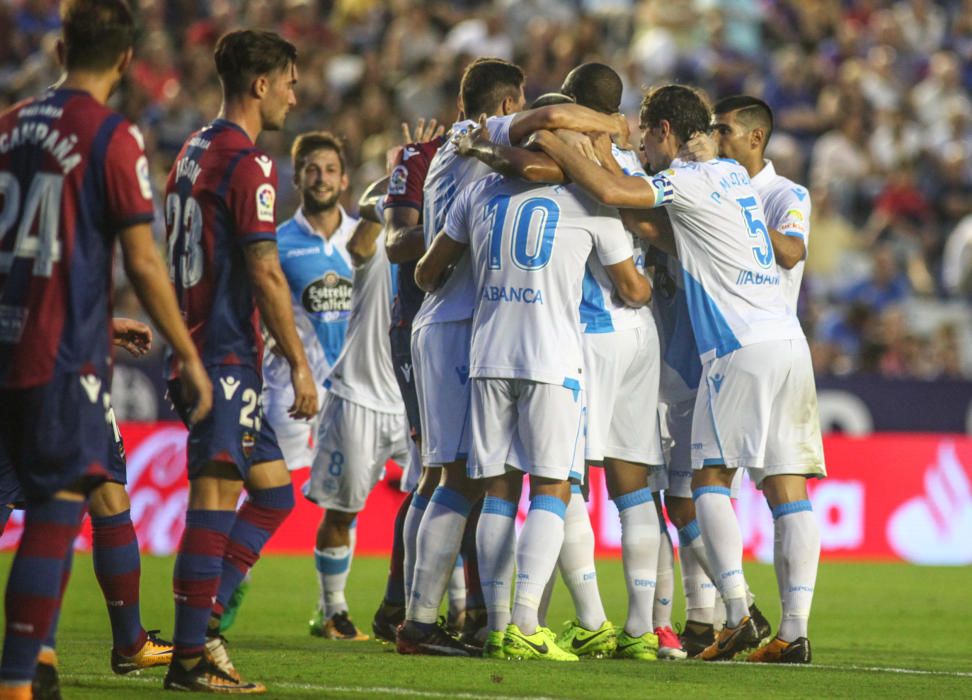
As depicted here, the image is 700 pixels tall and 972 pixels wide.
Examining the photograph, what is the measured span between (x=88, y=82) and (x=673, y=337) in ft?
12.4

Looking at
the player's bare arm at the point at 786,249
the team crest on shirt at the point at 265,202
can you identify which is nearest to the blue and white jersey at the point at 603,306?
the player's bare arm at the point at 786,249

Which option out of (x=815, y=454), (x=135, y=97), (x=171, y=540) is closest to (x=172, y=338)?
(x=815, y=454)

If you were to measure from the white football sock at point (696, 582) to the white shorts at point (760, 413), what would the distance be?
0.56 m

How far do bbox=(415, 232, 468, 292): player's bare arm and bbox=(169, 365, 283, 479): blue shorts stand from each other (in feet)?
5.18

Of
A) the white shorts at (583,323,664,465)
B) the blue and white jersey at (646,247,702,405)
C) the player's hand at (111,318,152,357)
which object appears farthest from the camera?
the blue and white jersey at (646,247,702,405)

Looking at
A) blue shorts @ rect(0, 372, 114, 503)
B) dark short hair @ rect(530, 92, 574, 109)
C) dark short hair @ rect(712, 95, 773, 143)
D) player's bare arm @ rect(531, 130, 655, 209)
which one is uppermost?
dark short hair @ rect(712, 95, 773, 143)

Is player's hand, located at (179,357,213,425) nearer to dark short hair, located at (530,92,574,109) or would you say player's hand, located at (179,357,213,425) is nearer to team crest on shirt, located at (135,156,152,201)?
team crest on shirt, located at (135,156,152,201)

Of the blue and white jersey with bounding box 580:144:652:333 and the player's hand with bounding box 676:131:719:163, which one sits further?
the player's hand with bounding box 676:131:719:163

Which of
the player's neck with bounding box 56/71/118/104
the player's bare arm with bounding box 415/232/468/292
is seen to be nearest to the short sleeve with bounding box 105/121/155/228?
the player's neck with bounding box 56/71/118/104

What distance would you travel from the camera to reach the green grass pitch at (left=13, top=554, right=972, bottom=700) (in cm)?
609

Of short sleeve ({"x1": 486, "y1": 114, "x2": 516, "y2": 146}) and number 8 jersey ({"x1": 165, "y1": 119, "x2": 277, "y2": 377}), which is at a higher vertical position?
short sleeve ({"x1": 486, "y1": 114, "x2": 516, "y2": 146})

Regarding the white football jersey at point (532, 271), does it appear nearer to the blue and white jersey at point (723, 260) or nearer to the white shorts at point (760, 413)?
the blue and white jersey at point (723, 260)

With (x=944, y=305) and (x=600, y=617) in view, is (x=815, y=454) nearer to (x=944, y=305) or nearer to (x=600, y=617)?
(x=600, y=617)

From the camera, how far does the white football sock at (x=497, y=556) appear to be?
7.10 m
